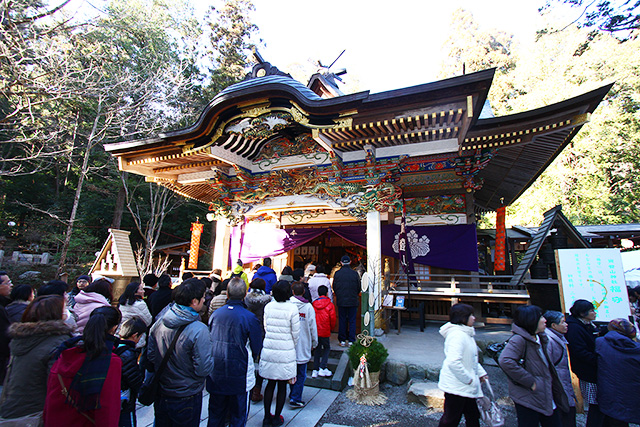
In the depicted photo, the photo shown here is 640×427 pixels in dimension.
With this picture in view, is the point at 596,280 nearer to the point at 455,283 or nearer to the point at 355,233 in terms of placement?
the point at 455,283

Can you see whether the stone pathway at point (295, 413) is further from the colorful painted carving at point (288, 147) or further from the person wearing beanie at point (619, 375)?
the colorful painted carving at point (288, 147)

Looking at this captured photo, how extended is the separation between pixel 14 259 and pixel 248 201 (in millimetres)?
12630

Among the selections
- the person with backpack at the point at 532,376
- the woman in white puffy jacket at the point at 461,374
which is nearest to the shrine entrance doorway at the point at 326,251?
the woman in white puffy jacket at the point at 461,374

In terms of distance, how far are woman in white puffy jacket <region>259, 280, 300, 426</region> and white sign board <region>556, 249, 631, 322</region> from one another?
3.35 m

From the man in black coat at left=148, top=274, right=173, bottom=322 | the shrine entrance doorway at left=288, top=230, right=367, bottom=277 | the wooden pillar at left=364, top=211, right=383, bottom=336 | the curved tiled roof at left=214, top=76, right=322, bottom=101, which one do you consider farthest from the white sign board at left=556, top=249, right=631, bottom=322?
the shrine entrance doorway at left=288, top=230, right=367, bottom=277

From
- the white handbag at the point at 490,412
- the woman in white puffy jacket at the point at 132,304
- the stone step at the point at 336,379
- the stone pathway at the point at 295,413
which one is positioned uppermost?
the woman in white puffy jacket at the point at 132,304

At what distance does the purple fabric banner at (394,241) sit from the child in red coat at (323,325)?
3628 millimetres

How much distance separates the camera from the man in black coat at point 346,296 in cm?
532

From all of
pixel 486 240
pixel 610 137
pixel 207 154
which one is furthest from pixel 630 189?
pixel 207 154

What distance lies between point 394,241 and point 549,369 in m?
5.46

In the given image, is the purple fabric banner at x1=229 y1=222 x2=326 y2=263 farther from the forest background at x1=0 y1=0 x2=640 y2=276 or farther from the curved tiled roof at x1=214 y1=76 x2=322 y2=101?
the forest background at x1=0 y1=0 x2=640 y2=276

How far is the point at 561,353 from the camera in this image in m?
2.76

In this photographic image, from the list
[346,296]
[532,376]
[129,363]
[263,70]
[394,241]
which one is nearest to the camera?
[129,363]

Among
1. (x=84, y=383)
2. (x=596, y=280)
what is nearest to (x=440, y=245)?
(x=596, y=280)
